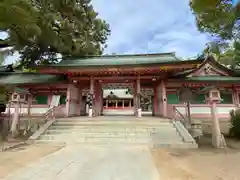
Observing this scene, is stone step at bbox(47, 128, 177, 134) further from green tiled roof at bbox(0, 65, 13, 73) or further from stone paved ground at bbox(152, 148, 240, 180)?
green tiled roof at bbox(0, 65, 13, 73)

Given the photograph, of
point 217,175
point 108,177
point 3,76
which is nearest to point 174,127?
point 217,175

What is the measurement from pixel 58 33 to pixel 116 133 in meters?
12.1

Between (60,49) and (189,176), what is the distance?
15379mm

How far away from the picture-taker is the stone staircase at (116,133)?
7508 millimetres

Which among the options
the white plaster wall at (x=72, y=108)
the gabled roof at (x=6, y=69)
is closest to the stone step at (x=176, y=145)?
the white plaster wall at (x=72, y=108)

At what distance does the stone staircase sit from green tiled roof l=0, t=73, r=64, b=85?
5736 millimetres

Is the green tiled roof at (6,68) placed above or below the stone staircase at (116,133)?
above

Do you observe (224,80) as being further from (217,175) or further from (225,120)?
(217,175)

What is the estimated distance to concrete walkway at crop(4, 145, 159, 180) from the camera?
3783 millimetres

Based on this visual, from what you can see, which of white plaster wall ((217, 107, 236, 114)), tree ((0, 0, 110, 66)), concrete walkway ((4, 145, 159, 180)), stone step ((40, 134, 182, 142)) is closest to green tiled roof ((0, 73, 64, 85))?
tree ((0, 0, 110, 66))

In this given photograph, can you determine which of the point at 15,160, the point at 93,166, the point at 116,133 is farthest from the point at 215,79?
the point at 15,160

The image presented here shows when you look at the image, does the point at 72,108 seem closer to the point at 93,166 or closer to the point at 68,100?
the point at 68,100

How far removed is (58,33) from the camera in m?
16.1

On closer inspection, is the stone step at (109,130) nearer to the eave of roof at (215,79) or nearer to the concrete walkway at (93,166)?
the concrete walkway at (93,166)
